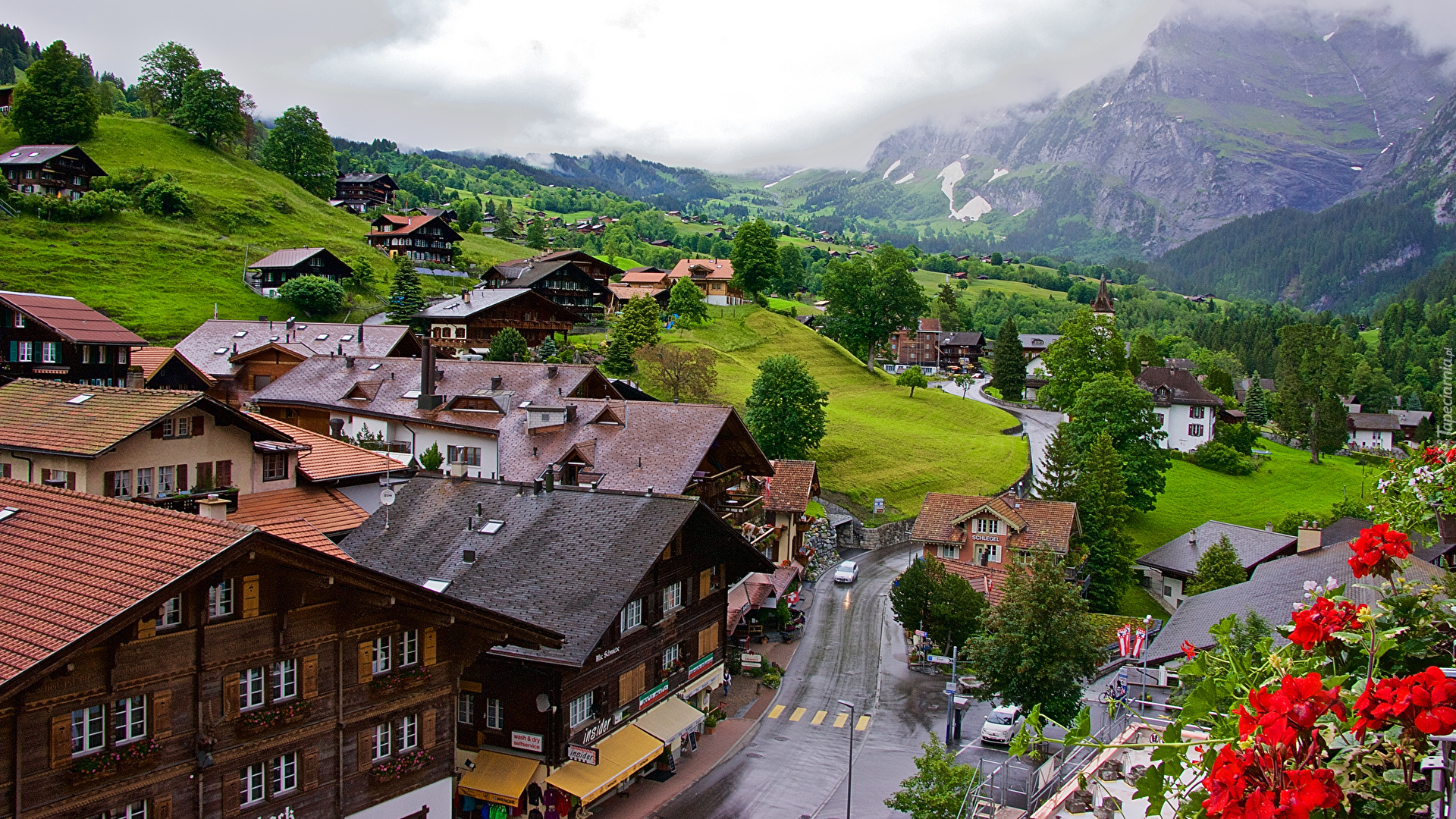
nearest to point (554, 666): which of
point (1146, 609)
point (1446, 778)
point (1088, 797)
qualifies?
point (1088, 797)

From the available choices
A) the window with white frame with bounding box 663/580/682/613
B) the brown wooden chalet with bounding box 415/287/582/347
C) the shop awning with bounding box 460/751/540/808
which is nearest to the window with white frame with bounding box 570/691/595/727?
the shop awning with bounding box 460/751/540/808

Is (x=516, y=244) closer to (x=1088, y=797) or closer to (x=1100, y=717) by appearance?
(x=1100, y=717)

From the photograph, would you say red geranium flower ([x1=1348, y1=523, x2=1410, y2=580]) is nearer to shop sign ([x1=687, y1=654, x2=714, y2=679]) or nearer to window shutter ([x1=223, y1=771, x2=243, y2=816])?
window shutter ([x1=223, y1=771, x2=243, y2=816])

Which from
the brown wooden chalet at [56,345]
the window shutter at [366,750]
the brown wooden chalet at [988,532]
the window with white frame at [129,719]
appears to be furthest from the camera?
the brown wooden chalet at [56,345]

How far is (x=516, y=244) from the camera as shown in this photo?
17012cm

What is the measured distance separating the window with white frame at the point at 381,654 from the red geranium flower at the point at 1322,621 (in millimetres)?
20559

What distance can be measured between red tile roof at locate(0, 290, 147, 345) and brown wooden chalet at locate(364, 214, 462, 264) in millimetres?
66660

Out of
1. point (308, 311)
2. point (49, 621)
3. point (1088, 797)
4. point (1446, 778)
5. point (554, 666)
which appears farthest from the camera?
point (308, 311)

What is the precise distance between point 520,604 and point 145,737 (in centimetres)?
1377

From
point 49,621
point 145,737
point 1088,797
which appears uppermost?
point 49,621

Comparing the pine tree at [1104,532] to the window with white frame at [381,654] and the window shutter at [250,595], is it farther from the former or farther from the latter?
the window shutter at [250,595]

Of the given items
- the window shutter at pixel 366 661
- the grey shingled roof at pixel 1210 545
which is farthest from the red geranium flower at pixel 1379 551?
the grey shingled roof at pixel 1210 545

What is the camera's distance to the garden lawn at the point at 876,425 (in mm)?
80750

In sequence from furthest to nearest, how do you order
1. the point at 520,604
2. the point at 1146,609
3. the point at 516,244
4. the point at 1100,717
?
the point at 516,244, the point at 1146,609, the point at 1100,717, the point at 520,604
